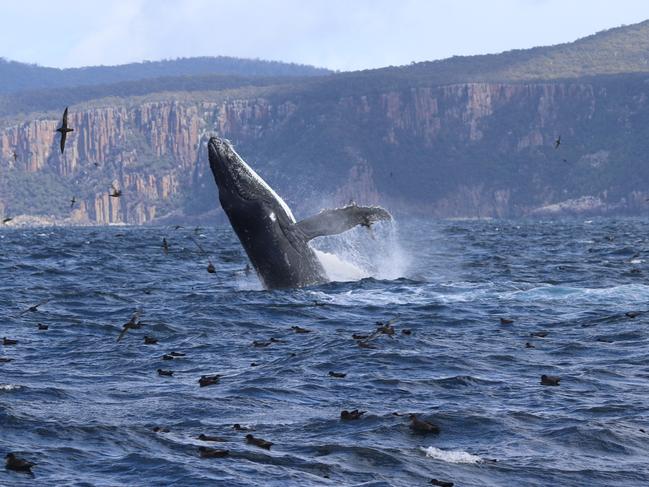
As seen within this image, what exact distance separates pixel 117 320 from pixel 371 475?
45.3 feet

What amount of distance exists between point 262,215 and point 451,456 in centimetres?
1294

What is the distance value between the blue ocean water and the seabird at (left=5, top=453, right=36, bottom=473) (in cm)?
17

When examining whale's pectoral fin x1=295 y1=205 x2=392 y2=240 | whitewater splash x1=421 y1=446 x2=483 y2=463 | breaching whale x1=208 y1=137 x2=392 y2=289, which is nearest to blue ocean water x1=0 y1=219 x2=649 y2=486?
whitewater splash x1=421 y1=446 x2=483 y2=463

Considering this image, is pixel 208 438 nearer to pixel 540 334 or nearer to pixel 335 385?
pixel 335 385

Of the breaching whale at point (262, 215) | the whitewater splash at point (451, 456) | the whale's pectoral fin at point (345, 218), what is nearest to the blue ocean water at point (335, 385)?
the whitewater splash at point (451, 456)

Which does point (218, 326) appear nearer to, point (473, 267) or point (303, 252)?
point (303, 252)

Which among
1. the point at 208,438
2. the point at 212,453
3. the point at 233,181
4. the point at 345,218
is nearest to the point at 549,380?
the point at 208,438

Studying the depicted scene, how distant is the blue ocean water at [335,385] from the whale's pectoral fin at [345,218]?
1.76m

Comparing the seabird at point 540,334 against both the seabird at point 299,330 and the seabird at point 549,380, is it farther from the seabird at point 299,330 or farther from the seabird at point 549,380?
the seabird at point 549,380

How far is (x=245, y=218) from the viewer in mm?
26672

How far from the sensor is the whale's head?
26.4 m

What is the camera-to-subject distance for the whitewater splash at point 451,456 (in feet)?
46.9

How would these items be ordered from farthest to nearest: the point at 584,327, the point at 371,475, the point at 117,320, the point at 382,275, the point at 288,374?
the point at 382,275
the point at 117,320
the point at 584,327
the point at 288,374
the point at 371,475

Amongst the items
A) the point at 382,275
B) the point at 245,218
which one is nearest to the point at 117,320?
the point at 245,218
